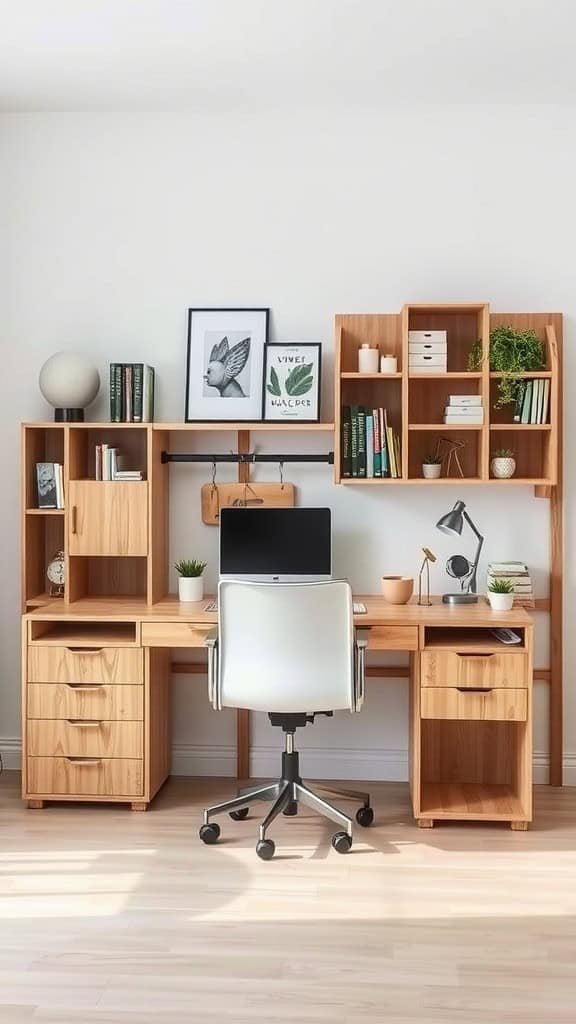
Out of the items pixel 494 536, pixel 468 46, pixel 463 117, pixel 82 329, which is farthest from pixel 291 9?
pixel 494 536

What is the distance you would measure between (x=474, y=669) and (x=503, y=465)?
2.71 ft

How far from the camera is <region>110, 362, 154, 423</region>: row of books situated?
405cm

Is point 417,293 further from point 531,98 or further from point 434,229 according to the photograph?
point 531,98

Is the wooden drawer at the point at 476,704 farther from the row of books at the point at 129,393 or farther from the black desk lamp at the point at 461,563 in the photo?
the row of books at the point at 129,393

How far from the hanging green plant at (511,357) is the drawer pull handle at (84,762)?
81.3 inches

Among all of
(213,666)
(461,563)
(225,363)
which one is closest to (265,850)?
(213,666)

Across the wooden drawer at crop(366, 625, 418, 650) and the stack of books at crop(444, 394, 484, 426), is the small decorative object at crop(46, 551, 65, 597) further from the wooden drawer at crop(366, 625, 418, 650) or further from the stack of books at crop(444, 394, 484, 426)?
the stack of books at crop(444, 394, 484, 426)

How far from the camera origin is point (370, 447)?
3.98m

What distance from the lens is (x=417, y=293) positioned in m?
4.17

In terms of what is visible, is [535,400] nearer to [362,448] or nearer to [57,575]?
[362,448]

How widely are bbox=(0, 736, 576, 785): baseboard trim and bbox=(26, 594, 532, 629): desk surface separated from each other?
67 centimetres

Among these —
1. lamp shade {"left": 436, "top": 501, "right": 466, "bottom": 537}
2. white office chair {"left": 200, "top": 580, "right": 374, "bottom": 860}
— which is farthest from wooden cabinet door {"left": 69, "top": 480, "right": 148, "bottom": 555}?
lamp shade {"left": 436, "top": 501, "right": 466, "bottom": 537}

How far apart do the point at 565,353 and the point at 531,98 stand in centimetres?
103

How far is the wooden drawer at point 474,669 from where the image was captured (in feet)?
12.0
